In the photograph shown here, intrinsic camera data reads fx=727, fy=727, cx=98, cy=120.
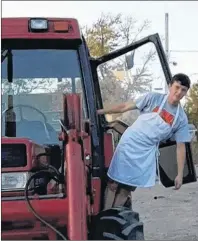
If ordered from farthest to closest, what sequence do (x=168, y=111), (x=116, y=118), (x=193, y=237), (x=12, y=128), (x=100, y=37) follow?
(x=100, y=37) < (x=193, y=237) < (x=116, y=118) < (x=168, y=111) < (x=12, y=128)

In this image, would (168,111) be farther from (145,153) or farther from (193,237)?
(193,237)

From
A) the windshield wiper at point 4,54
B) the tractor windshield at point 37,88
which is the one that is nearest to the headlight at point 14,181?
the tractor windshield at point 37,88

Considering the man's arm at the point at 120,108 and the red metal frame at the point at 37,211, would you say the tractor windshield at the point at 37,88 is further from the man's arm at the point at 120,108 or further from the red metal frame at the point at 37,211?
the red metal frame at the point at 37,211

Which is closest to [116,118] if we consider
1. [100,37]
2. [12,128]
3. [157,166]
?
[157,166]

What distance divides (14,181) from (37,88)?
115 cm

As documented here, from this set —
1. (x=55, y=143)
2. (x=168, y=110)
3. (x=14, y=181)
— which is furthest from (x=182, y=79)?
(x=14, y=181)

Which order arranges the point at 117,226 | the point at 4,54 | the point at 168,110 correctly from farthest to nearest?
the point at 168,110 < the point at 4,54 < the point at 117,226

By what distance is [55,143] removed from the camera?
5559 millimetres

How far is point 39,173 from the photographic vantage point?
5.07 m

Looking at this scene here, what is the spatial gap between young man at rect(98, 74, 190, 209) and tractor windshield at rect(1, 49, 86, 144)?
42cm

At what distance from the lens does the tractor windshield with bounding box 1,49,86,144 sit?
5.60 m

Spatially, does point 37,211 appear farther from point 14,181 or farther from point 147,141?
point 147,141

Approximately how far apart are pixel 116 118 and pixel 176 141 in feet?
3.74

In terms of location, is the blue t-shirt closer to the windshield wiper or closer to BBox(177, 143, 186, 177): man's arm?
BBox(177, 143, 186, 177): man's arm
